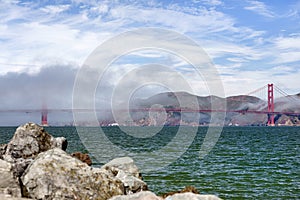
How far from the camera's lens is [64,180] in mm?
11125

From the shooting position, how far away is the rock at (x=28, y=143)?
1927cm

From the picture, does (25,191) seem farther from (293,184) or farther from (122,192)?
(293,184)

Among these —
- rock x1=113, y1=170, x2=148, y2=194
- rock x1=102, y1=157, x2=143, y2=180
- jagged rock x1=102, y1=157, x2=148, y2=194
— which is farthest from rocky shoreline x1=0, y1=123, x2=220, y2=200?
rock x1=102, y1=157, x2=143, y2=180

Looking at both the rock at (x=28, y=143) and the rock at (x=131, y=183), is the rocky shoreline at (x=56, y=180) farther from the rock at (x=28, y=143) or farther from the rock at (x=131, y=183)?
the rock at (x=28, y=143)

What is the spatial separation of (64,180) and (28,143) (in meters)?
8.91

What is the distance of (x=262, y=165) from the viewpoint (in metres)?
32.8

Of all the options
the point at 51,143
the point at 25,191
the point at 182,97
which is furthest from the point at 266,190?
the point at 182,97

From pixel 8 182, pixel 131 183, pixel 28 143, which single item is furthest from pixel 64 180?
pixel 28 143

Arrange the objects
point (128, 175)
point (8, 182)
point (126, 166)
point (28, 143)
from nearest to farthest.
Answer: point (8, 182) → point (128, 175) → point (126, 166) → point (28, 143)

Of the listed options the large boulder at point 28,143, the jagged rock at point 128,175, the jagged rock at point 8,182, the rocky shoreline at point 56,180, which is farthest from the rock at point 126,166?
the jagged rock at point 8,182

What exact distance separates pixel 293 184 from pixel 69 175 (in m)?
16.0

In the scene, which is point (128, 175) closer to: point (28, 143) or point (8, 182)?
point (8, 182)

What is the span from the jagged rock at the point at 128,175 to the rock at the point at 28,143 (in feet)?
13.8

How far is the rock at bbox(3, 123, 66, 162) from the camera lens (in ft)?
63.2
